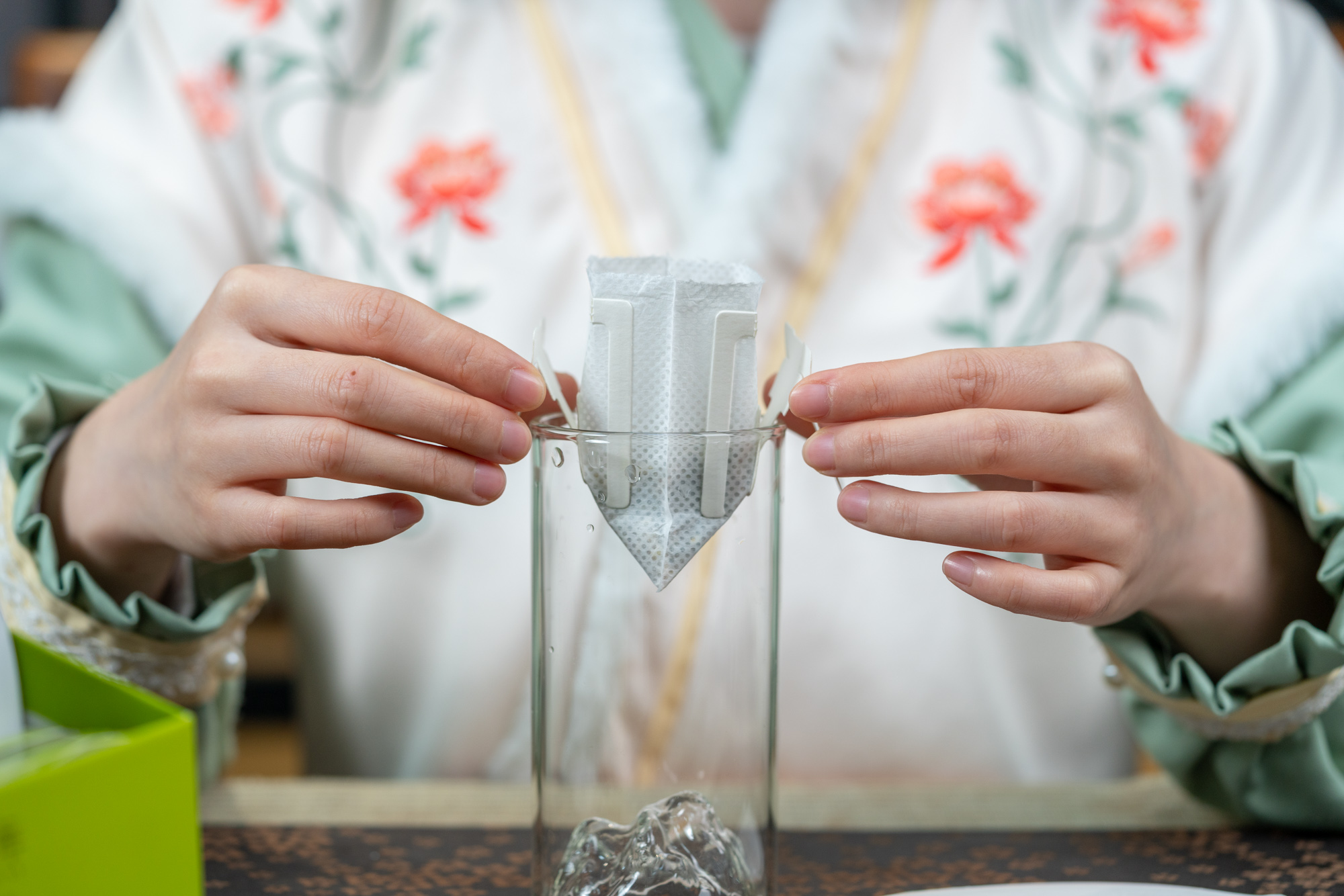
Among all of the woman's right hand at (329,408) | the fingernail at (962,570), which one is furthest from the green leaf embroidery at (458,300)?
the fingernail at (962,570)

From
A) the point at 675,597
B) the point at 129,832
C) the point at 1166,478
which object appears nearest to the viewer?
the point at 129,832

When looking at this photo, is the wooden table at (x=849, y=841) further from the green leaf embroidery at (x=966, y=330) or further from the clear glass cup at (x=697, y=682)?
the green leaf embroidery at (x=966, y=330)

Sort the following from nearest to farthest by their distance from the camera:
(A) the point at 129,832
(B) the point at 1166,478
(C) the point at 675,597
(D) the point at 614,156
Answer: (A) the point at 129,832 < (B) the point at 1166,478 < (C) the point at 675,597 < (D) the point at 614,156

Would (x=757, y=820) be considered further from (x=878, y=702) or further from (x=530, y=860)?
(x=878, y=702)

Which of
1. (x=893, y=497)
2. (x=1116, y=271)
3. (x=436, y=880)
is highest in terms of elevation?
(x=1116, y=271)

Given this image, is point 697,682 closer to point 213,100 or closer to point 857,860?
point 857,860

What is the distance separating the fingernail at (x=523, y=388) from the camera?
0.32m

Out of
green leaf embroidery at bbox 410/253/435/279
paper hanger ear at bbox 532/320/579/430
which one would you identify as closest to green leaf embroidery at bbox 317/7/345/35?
green leaf embroidery at bbox 410/253/435/279

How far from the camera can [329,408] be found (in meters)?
0.32

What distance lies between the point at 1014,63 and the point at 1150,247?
0.14 meters

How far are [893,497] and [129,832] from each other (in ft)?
0.72

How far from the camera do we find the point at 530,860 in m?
0.39

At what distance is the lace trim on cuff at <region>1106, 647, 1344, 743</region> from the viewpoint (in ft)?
1.37

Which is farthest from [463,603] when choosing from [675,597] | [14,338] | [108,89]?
[108,89]
